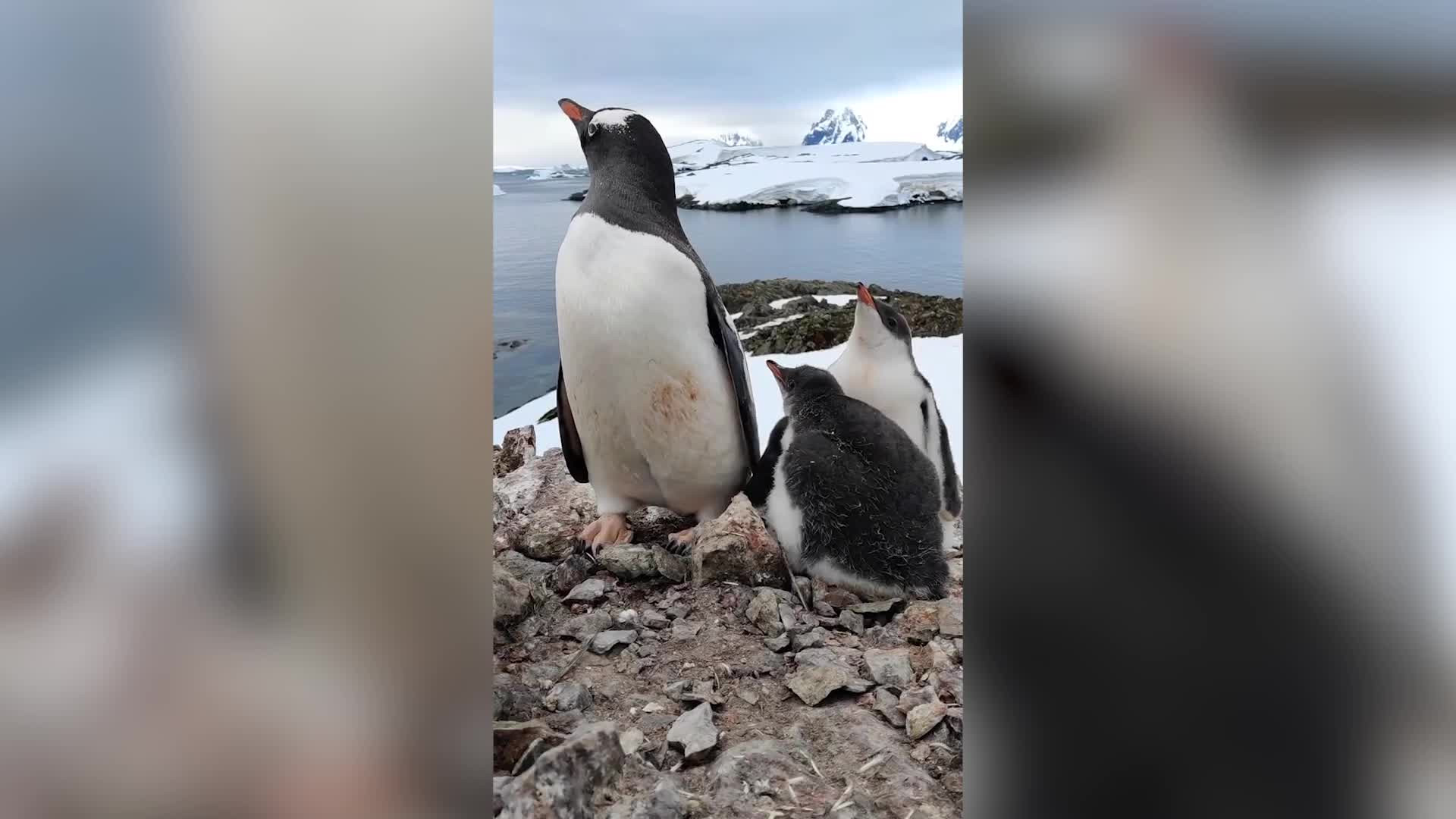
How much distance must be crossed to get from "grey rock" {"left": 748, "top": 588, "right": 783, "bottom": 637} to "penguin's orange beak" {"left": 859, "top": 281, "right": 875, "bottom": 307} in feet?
1.55

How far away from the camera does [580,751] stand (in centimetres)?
121

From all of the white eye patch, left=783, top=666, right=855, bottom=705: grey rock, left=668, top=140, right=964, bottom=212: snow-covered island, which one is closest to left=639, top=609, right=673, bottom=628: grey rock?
left=783, top=666, right=855, bottom=705: grey rock

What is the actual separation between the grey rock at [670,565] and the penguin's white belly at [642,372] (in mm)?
89

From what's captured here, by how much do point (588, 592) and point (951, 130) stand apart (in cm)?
91

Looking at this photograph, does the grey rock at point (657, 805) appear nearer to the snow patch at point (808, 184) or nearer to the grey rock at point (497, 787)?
the grey rock at point (497, 787)

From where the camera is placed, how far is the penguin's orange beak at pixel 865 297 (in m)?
1.31

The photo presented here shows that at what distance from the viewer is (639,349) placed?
4.31ft

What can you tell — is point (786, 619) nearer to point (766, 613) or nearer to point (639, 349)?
point (766, 613)

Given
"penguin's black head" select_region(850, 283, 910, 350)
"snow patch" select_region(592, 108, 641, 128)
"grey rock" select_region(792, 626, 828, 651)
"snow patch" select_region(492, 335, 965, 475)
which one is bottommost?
"grey rock" select_region(792, 626, 828, 651)

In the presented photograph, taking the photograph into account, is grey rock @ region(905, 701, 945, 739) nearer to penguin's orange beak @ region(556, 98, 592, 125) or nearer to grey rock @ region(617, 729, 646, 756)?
grey rock @ region(617, 729, 646, 756)

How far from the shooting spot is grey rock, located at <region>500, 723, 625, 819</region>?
1.20m

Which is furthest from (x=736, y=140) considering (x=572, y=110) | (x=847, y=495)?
(x=847, y=495)
